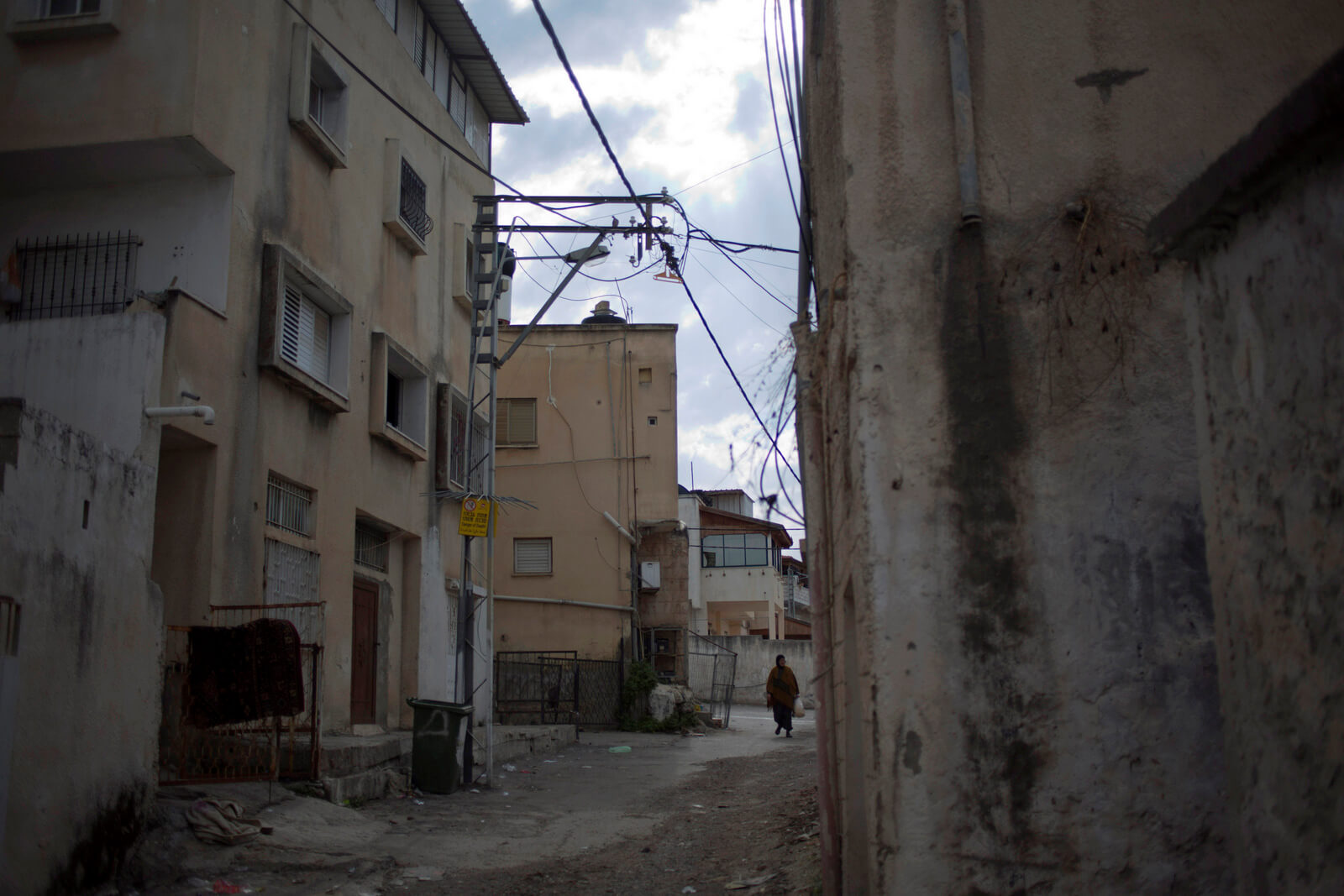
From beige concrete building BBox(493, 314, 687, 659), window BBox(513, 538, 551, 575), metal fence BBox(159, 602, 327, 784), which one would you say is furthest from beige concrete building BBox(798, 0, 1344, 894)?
window BBox(513, 538, 551, 575)

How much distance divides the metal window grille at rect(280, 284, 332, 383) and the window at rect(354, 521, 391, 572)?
7.81 ft

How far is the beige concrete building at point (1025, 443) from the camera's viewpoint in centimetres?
487

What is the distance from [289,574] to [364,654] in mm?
3090

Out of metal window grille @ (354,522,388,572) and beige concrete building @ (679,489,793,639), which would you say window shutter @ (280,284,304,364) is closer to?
metal window grille @ (354,522,388,572)

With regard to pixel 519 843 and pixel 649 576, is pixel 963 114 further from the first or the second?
pixel 649 576

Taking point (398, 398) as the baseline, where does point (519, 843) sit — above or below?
below

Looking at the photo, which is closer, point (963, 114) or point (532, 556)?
point (963, 114)

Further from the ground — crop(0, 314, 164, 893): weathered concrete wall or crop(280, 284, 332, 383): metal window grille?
crop(280, 284, 332, 383): metal window grille

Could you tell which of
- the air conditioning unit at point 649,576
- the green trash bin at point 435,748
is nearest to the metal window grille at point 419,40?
the green trash bin at point 435,748

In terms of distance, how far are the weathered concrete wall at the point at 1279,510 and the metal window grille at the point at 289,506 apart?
424 inches

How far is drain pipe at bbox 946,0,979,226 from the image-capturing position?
5.45 m

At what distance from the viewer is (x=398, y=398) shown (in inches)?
699

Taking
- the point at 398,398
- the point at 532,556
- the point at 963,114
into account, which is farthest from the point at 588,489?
the point at 963,114

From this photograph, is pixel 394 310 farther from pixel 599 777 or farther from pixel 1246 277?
pixel 1246 277
